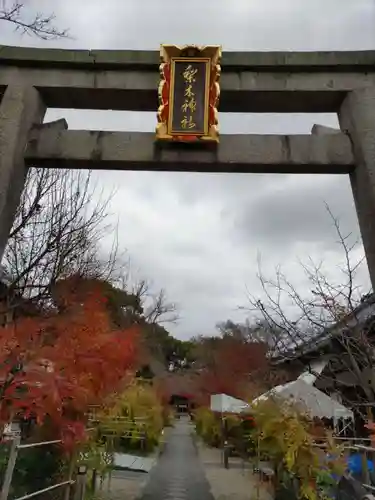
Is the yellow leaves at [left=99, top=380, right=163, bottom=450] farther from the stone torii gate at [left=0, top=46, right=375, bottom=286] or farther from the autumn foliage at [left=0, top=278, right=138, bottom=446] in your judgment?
the stone torii gate at [left=0, top=46, right=375, bottom=286]

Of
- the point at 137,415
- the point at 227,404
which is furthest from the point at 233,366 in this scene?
the point at 137,415

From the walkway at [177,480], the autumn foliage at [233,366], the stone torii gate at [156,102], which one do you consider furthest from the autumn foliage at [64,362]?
the autumn foliage at [233,366]

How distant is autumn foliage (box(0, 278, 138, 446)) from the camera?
5969 mm

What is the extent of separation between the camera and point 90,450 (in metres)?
8.41

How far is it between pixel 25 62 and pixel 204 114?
302 centimetres

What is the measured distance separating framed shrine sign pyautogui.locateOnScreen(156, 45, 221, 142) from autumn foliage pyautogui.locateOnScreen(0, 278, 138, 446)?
146 inches

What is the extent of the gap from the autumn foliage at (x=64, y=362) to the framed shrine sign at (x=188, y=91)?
3.70 metres

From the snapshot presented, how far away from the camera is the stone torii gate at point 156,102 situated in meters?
7.23

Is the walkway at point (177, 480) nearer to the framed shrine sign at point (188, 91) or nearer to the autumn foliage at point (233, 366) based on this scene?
the autumn foliage at point (233, 366)

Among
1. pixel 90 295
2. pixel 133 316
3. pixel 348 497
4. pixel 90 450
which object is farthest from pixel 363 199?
pixel 133 316

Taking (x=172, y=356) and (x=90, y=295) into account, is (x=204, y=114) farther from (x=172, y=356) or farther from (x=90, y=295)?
(x=172, y=356)

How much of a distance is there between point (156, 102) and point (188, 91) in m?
0.68

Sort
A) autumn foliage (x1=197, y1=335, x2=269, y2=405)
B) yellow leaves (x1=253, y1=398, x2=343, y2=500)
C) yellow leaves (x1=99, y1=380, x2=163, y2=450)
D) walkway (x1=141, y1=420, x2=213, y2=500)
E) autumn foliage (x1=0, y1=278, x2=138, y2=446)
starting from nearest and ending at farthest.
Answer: autumn foliage (x1=0, y1=278, x2=138, y2=446), yellow leaves (x1=253, y1=398, x2=343, y2=500), walkway (x1=141, y1=420, x2=213, y2=500), yellow leaves (x1=99, y1=380, x2=163, y2=450), autumn foliage (x1=197, y1=335, x2=269, y2=405)

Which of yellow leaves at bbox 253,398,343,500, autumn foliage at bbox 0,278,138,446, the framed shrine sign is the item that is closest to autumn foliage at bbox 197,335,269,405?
autumn foliage at bbox 0,278,138,446
